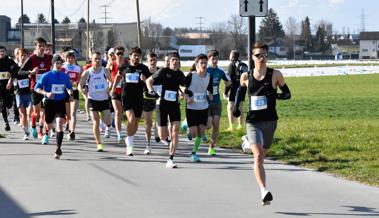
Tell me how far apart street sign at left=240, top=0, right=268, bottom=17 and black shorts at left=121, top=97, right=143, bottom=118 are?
2.60 meters

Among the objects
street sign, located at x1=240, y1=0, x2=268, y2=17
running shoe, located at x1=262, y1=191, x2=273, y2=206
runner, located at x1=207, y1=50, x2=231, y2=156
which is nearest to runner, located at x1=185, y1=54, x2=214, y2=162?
runner, located at x1=207, y1=50, x2=231, y2=156

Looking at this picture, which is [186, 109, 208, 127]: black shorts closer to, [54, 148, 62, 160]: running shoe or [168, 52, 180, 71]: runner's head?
[168, 52, 180, 71]: runner's head

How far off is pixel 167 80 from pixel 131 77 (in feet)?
5.29

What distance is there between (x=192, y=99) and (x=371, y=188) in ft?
12.4

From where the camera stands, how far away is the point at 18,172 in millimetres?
11078

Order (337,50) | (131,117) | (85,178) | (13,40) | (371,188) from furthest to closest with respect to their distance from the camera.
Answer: (337,50) → (13,40) → (131,117) → (85,178) → (371,188)

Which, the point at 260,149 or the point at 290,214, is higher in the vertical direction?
the point at 260,149

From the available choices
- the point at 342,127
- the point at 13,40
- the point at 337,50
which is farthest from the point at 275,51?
the point at 342,127

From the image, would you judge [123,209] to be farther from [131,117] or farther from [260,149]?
[131,117]

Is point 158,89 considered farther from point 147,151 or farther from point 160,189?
point 160,189

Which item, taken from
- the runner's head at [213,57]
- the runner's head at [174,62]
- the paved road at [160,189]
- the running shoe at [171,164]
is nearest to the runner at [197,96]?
the runner's head at [174,62]

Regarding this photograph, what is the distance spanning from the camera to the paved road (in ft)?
26.8

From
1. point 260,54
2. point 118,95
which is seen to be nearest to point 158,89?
point 118,95

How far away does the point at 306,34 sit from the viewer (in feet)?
614
